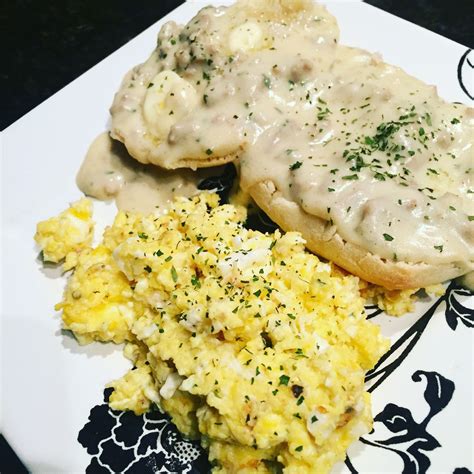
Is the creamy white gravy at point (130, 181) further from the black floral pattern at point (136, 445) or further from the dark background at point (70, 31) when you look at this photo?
the dark background at point (70, 31)

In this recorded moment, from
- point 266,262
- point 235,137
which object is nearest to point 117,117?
point 235,137

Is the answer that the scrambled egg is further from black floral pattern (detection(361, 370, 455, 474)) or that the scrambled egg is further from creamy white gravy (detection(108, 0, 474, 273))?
black floral pattern (detection(361, 370, 455, 474))

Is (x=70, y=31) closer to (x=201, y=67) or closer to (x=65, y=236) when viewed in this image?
(x=201, y=67)

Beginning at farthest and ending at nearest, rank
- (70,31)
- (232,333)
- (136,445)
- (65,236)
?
(70,31), (65,236), (136,445), (232,333)

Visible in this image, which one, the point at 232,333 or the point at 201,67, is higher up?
the point at 201,67

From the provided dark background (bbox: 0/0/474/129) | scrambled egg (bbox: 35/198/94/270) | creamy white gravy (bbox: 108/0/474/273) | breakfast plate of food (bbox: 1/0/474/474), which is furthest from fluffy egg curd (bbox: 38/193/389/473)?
dark background (bbox: 0/0/474/129)

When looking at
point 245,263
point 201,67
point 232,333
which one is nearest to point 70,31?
point 201,67

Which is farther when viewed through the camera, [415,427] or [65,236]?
[65,236]

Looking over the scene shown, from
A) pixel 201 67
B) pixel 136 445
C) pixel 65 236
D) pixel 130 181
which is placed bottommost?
pixel 136 445
